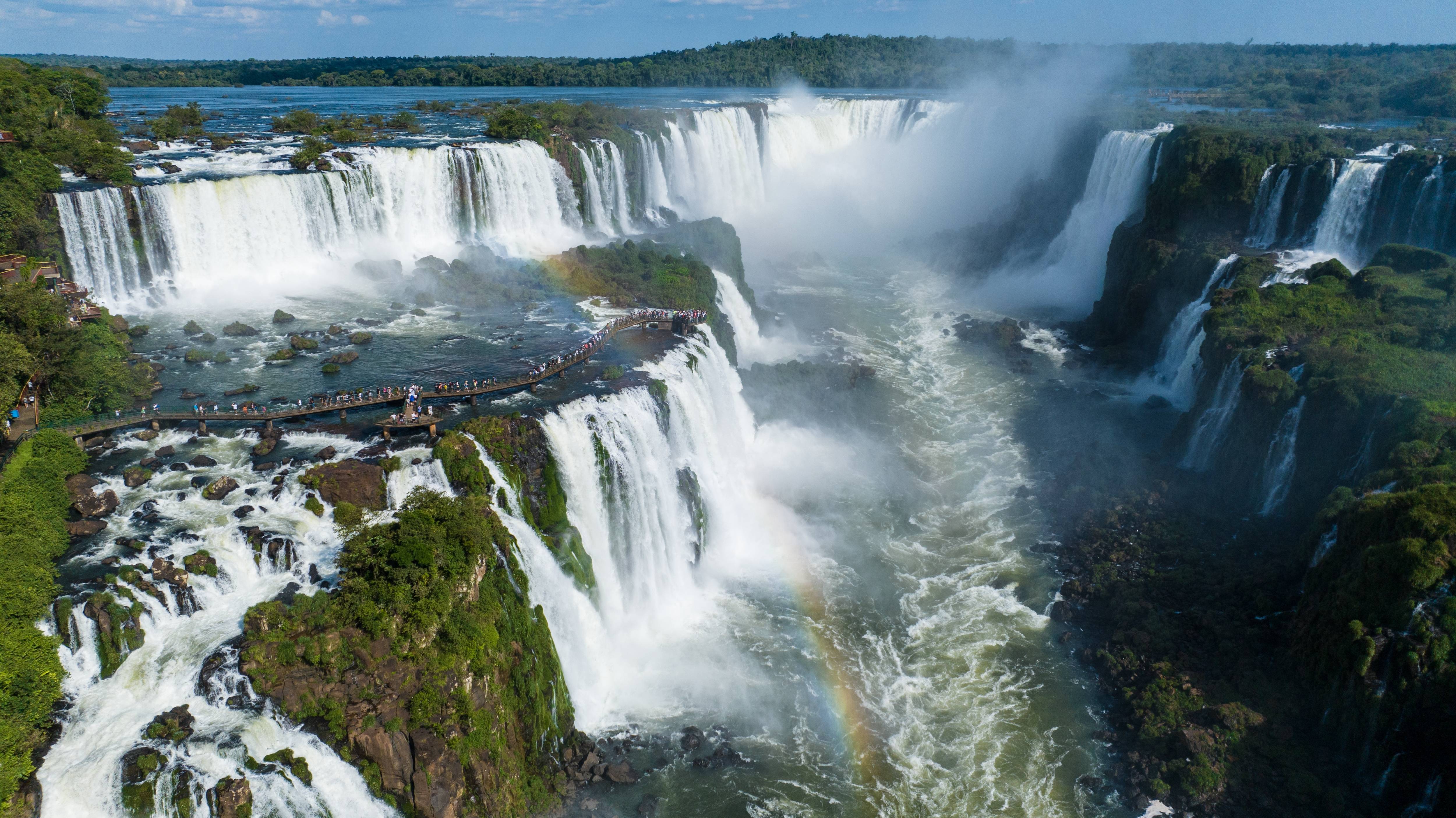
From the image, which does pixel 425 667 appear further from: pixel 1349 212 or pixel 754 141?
pixel 754 141

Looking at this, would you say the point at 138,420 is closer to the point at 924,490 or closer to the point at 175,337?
the point at 175,337

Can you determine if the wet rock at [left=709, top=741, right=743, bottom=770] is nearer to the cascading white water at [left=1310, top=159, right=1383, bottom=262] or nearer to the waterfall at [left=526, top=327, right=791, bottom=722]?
the waterfall at [left=526, top=327, right=791, bottom=722]

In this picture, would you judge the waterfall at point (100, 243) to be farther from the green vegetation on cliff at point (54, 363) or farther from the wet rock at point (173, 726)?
the wet rock at point (173, 726)

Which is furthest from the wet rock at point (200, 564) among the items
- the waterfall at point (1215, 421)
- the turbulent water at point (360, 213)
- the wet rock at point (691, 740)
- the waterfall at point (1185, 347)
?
the waterfall at point (1185, 347)

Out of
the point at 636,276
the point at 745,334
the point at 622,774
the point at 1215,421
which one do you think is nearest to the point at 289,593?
the point at 622,774

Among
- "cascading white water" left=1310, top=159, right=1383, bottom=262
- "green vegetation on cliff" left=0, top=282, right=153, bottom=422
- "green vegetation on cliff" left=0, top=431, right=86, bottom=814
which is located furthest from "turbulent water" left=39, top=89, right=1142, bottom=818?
"cascading white water" left=1310, top=159, right=1383, bottom=262
